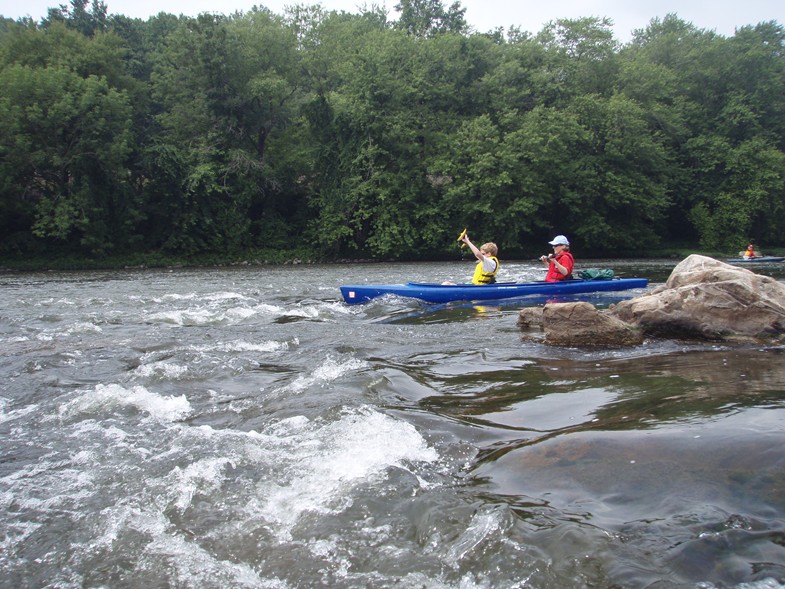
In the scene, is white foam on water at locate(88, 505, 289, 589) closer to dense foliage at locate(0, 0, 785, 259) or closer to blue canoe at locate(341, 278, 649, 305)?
blue canoe at locate(341, 278, 649, 305)

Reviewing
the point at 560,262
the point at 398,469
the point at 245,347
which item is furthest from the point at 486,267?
the point at 398,469

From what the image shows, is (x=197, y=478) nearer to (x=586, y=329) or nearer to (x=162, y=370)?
(x=162, y=370)

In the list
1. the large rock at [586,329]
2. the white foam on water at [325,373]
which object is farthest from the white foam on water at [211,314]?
the large rock at [586,329]

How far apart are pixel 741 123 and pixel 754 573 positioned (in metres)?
38.3

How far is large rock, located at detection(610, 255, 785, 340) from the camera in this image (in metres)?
7.16

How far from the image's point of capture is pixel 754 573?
8.19 feet

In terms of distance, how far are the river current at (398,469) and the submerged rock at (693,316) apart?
0.36m

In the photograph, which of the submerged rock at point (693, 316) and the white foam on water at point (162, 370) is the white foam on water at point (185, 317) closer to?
the white foam on water at point (162, 370)

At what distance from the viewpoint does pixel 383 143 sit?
1248 inches

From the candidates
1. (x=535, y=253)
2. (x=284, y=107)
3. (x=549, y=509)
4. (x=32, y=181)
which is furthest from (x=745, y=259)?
(x=32, y=181)

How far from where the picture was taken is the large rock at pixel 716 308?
7.16 meters

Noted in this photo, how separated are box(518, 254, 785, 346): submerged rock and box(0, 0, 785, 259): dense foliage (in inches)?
871

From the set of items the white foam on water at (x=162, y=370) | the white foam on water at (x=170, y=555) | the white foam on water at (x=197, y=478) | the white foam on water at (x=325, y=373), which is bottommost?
the white foam on water at (x=170, y=555)

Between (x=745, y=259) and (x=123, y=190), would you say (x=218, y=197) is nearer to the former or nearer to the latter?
(x=123, y=190)
